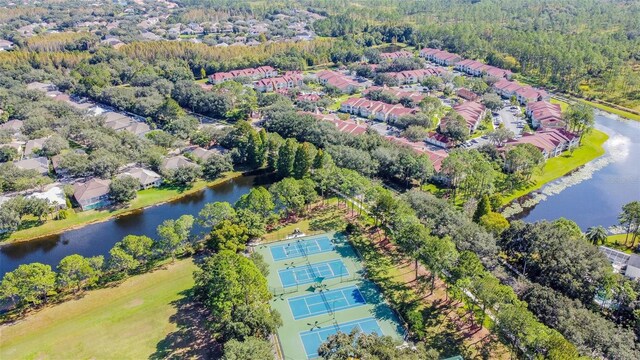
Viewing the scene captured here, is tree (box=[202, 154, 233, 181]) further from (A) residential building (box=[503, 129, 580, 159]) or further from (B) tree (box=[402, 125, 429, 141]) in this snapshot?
(A) residential building (box=[503, 129, 580, 159])

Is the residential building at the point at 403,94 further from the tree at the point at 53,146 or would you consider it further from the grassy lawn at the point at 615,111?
the tree at the point at 53,146

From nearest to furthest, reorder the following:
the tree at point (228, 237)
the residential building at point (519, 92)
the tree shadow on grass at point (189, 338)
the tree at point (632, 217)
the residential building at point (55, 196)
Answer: the tree shadow on grass at point (189, 338)
the tree at point (228, 237)
the tree at point (632, 217)
the residential building at point (55, 196)
the residential building at point (519, 92)

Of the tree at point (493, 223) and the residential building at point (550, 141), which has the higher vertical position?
the tree at point (493, 223)

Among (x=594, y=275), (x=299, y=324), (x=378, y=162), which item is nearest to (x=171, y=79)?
(x=378, y=162)

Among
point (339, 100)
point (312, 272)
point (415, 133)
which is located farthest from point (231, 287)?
point (339, 100)

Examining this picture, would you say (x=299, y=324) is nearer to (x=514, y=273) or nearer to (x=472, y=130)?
(x=514, y=273)

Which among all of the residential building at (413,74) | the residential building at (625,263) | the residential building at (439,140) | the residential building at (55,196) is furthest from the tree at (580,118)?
the residential building at (55,196)

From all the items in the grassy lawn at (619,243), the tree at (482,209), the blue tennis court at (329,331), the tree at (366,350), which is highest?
the tree at (366,350)
